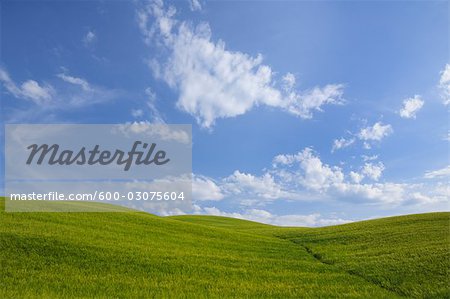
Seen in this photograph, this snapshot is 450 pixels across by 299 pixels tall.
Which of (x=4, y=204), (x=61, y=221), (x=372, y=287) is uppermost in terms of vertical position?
(x=4, y=204)

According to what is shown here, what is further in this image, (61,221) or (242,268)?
(61,221)

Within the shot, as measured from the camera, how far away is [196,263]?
63.8 feet

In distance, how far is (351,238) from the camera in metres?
30.8

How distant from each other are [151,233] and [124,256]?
29.6 feet

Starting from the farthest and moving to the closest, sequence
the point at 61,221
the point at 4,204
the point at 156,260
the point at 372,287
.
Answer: the point at 4,204
the point at 61,221
the point at 156,260
the point at 372,287

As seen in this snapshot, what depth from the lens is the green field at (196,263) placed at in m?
14.8

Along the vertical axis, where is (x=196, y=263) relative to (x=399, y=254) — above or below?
above

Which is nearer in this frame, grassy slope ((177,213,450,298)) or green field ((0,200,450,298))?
green field ((0,200,450,298))

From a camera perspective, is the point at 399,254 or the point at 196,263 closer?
the point at 196,263

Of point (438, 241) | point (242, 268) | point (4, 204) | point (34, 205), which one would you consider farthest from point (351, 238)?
point (4, 204)

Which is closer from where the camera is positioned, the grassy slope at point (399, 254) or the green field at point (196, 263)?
the green field at point (196, 263)

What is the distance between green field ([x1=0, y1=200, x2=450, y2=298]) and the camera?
48.5ft

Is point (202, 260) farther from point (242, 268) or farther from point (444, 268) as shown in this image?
point (444, 268)

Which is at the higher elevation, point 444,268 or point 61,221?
point 61,221
